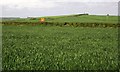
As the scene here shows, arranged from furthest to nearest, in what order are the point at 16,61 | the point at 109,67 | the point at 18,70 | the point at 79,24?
1. the point at 79,24
2. the point at 16,61
3. the point at 109,67
4. the point at 18,70

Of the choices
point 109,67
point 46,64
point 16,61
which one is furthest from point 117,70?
point 16,61

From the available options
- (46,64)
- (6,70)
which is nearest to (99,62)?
(46,64)

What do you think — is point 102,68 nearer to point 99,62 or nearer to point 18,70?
point 99,62

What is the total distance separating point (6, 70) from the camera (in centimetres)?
1352

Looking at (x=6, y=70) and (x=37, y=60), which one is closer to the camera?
(x=6, y=70)

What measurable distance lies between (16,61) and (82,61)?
14.1 ft

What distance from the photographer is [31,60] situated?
1600 centimetres

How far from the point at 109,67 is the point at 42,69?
4086 mm

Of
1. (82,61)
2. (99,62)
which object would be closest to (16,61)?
(82,61)

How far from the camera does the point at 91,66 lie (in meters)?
14.6

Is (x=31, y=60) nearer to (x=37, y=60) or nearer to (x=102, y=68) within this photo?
(x=37, y=60)

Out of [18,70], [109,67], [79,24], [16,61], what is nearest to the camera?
[18,70]

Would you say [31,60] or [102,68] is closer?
[102,68]

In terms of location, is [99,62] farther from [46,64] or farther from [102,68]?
[46,64]
